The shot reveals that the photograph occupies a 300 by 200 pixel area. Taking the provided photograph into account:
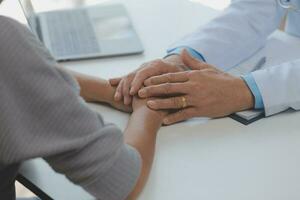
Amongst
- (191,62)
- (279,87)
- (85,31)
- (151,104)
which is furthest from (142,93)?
(85,31)

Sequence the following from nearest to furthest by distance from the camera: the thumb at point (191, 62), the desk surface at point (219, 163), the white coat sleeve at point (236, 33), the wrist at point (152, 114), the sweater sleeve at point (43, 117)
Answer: the sweater sleeve at point (43, 117)
the desk surface at point (219, 163)
the wrist at point (152, 114)
the thumb at point (191, 62)
the white coat sleeve at point (236, 33)

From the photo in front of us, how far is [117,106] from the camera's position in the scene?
0.97 m

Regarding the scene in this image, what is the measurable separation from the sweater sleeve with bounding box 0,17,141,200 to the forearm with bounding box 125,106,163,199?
0.11 metres

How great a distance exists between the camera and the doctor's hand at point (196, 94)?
0.91 m

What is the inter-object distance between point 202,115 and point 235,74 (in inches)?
7.5

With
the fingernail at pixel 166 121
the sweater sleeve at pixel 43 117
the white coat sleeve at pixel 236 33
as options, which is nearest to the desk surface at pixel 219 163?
the fingernail at pixel 166 121

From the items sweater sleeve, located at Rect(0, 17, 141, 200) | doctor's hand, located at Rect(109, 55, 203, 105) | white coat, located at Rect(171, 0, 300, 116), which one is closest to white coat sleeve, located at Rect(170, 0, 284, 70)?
white coat, located at Rect(171, 0, 300, 116)

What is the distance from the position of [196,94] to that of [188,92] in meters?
0.02

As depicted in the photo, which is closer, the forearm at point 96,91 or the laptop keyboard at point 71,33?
the forearm at point 96,91

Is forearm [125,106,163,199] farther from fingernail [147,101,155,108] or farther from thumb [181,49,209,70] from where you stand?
thumb [181,49,209,70]

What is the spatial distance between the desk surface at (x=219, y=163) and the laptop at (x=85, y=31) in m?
0.26

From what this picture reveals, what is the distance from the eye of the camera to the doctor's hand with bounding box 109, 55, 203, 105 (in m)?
0.95

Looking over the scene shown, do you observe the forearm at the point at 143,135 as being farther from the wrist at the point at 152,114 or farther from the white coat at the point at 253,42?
the white coat at the point at 253,42

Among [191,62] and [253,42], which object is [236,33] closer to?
[253,42]
